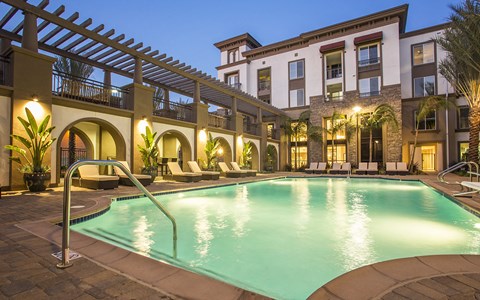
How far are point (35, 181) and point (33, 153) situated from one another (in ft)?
3.24

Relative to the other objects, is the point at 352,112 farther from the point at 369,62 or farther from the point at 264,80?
the point at 264,80

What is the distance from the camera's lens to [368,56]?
24.3m

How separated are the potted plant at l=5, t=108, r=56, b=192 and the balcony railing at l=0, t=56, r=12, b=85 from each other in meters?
1.48

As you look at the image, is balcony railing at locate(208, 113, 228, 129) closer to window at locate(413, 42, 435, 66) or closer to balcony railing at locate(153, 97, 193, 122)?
balcony railing at locate(153, 97, 193, 122)

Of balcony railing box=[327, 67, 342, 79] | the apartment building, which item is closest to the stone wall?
the apartment building

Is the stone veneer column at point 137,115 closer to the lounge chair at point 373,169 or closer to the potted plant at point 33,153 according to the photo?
the potted plant at point 33,153

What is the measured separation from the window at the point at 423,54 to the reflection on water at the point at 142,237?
26.4 meters

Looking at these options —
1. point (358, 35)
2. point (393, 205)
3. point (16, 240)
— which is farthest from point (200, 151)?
point (358, 35)

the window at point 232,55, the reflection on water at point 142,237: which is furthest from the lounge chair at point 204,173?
the window at point 232,55

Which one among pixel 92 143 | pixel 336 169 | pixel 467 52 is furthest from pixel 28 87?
pixel 336 169

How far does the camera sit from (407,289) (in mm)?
2166

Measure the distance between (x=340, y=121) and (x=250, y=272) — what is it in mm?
23168

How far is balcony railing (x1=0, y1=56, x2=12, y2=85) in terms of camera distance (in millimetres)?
8864

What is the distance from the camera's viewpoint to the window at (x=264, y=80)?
30875mm
